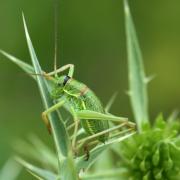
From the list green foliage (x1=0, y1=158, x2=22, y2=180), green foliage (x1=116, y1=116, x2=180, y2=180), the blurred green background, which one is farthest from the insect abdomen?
the blurred green background

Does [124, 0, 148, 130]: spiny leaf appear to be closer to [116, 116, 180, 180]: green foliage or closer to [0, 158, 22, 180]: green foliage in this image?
[116, 116, 180, 180]: green foliage

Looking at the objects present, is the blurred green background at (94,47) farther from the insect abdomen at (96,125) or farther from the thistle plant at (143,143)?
the insect abdomen at (96,125)

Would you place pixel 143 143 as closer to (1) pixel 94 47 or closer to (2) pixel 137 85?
(2) pixel 137 85

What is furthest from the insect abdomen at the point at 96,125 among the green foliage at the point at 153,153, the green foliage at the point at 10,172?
the green foliage at the point at 10,172

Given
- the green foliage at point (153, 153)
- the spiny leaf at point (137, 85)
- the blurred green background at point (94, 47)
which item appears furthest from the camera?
the blurred green background at point (94, 47)

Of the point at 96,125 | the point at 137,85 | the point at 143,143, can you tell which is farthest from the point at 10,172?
the point at 137,85
